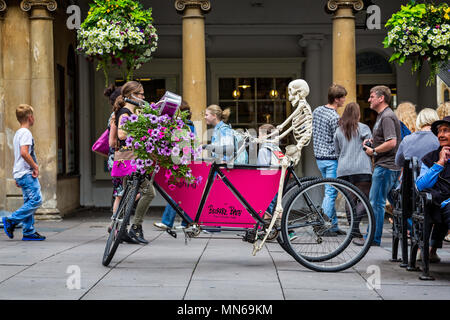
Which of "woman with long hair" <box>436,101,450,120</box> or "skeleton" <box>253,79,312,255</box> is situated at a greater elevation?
"woman with long hair" <box>436,101,450,120</box>

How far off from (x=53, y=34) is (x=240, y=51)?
4.06m

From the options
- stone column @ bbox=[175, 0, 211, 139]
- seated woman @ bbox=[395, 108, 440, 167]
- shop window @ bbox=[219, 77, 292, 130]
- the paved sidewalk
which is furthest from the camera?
shop window @ bbox=[219, 77, 292, 130]

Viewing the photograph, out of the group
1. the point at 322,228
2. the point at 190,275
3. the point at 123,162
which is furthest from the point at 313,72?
the point at 190,275

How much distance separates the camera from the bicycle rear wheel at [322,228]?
6105 mm

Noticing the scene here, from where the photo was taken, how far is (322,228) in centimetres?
626

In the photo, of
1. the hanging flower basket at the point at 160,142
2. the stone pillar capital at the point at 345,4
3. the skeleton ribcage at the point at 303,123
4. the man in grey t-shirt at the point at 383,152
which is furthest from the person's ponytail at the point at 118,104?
the stone pillar capital at the point at 345,4

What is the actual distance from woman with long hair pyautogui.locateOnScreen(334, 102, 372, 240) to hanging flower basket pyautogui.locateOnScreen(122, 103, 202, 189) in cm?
274

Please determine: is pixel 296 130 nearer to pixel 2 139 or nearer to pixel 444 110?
pixel 444 110

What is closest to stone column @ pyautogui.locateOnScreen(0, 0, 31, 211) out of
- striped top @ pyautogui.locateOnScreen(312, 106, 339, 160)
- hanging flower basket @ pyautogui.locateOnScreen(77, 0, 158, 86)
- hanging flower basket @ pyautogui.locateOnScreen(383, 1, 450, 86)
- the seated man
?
hanging flower basket @ pyautogui.locateOnScreen(77, 0, 158, 86)

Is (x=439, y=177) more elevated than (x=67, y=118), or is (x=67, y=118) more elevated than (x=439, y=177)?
(x=67, y=118)

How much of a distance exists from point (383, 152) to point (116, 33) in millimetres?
3984

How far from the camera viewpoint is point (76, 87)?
540 inches

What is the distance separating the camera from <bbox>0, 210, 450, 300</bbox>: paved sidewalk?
5.07 metres

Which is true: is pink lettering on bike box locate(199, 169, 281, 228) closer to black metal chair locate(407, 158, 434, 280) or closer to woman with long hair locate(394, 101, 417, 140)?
black metal chair locate(407, 158, 434, 280)
